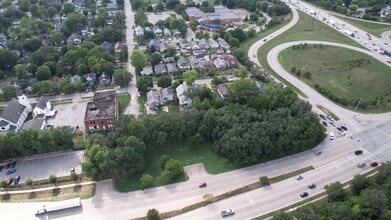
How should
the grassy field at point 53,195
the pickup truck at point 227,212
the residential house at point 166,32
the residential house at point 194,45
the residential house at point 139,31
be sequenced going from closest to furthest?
the pickup truck at point 227,212 → the grassy field at point 53,195 → the residential house at point 194,45 → the residential house at point 139,31 → the residential house at point 166,32

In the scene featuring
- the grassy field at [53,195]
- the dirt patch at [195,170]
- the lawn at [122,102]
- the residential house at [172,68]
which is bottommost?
the grassy field at [53,195]

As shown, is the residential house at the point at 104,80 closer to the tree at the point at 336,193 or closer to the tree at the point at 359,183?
the tree at the point at 336,193

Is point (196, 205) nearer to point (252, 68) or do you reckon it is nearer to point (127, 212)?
point (127, 212)

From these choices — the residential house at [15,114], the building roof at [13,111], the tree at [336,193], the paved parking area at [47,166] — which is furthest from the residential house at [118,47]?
the tree at [336,193]

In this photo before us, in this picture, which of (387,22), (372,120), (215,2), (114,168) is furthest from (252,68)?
(387,22)

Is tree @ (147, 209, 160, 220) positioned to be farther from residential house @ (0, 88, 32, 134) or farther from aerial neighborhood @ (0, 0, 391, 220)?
residential house @ (0, 88, 32, 134)
